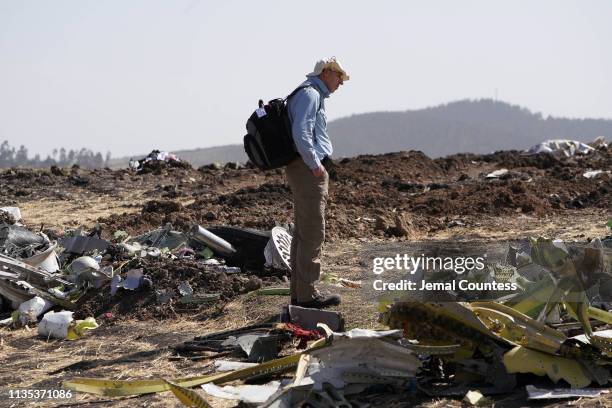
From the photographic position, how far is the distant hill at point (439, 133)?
98.2 meters

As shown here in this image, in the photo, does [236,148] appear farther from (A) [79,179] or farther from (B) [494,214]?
(B) [494,214]

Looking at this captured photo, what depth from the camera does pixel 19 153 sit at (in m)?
84.0

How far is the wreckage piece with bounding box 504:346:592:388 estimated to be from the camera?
425 centimetres

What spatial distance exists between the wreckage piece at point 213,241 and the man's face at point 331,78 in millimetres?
3017

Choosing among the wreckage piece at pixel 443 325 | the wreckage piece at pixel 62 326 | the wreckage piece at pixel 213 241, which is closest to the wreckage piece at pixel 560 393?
the wreckage piece at pixel 443 325

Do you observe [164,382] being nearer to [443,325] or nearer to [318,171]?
[443,325]

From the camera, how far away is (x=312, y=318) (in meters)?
6.11

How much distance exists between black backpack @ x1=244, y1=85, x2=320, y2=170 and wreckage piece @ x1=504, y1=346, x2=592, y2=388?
8.51 feet

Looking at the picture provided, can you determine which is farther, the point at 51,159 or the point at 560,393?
the point at 51,159

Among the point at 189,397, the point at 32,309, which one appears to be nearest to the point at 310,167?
the point at 189,397

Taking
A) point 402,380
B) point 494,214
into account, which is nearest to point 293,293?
point 402,380

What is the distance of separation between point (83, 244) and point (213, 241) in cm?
153

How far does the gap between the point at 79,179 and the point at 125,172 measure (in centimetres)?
150

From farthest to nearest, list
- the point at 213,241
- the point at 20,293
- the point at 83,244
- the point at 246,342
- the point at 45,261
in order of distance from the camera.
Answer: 1. the point at 83,244
2. the point at 213,241
3. the point at 45,261
4. the point at 20,293
5. the point at 246,342
